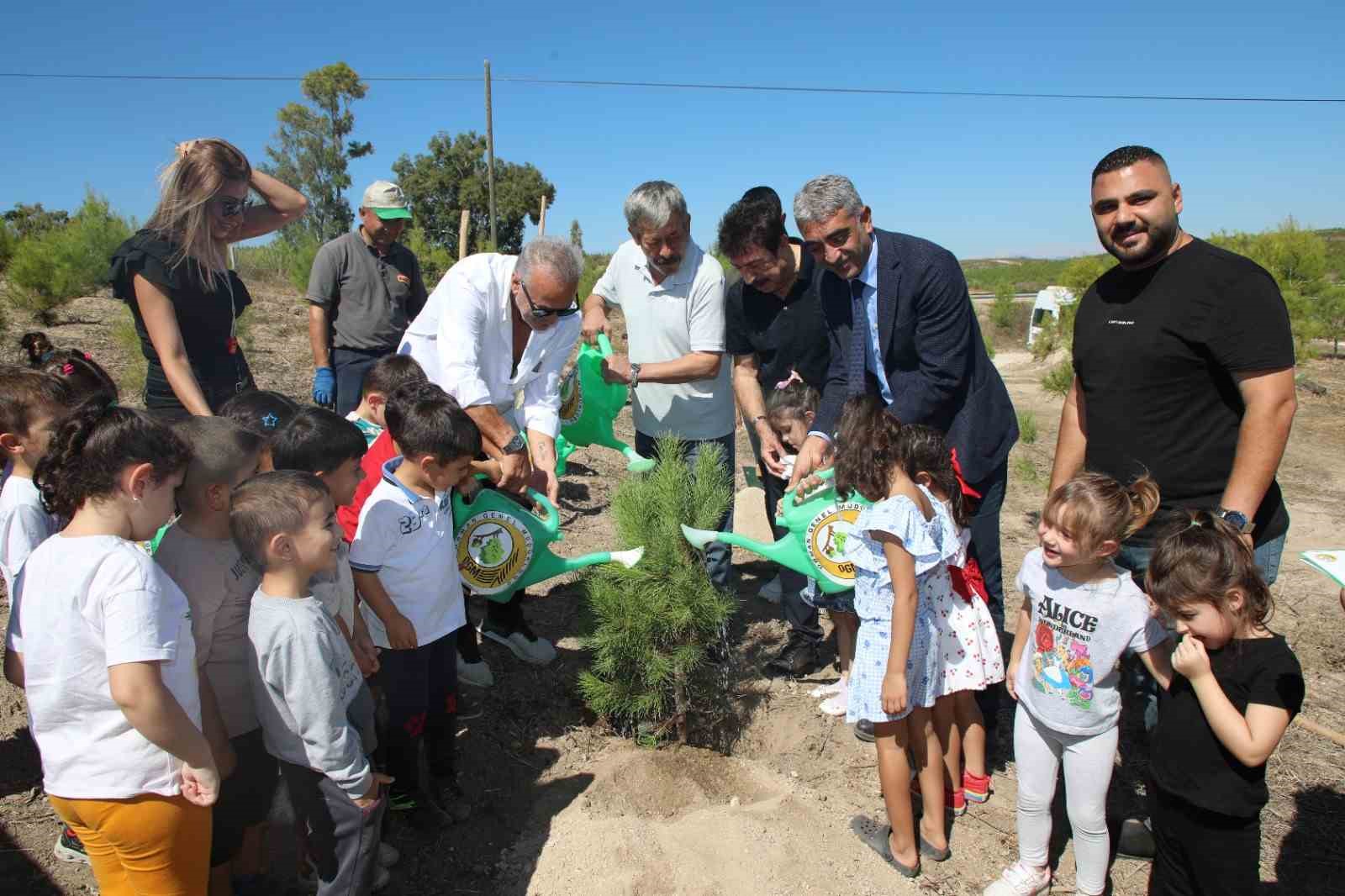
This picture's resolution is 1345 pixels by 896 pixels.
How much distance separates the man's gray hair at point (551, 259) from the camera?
9.48 feet

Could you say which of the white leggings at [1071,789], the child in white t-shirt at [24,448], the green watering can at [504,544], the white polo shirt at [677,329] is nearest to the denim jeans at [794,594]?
the white polo shirt at [677,329]

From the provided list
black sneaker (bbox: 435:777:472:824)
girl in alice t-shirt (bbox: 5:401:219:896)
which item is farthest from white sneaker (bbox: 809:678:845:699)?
girl in alice t-shirt (bbox: 5:401:219:896)

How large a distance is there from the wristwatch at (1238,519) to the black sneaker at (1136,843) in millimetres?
1106

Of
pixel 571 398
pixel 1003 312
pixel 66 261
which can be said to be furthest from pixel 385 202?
pixel 1003 312

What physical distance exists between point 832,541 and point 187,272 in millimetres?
2432

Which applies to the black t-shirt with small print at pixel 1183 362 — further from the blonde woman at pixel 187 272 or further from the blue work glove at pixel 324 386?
the blue work glove at pixel 324 386

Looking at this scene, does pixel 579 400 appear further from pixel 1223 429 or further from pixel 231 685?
pixel 1223 429

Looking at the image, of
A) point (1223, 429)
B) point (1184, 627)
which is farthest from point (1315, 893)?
point (1223, 429)

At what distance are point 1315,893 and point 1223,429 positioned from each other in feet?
4.67

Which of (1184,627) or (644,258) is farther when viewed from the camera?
(644,258)

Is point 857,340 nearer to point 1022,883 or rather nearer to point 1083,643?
point 1083,643

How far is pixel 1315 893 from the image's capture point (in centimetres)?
242

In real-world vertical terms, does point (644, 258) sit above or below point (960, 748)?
above

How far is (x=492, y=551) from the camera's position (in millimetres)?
3012
